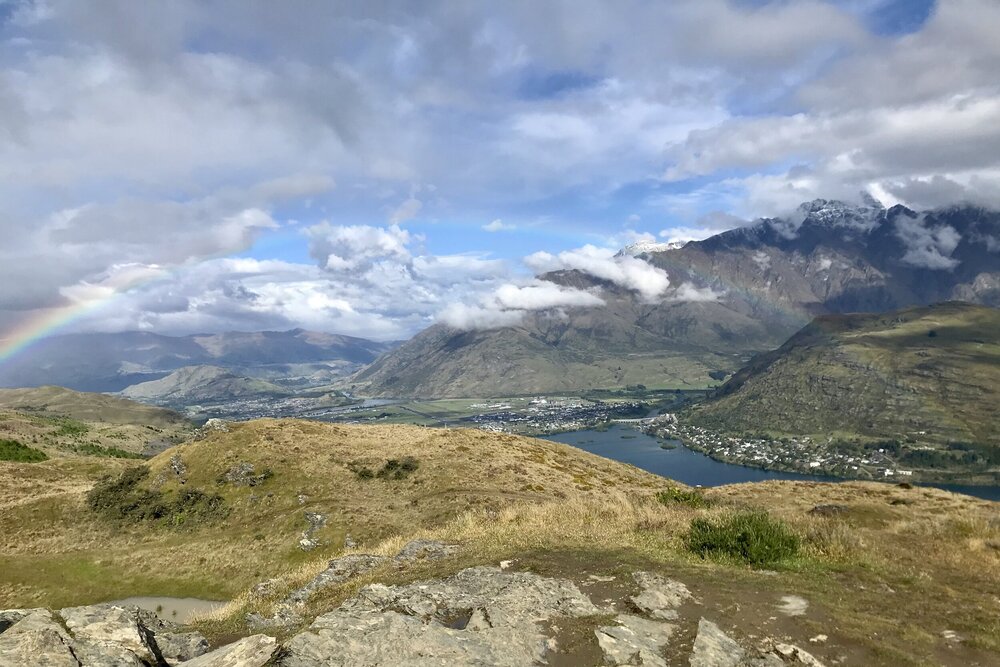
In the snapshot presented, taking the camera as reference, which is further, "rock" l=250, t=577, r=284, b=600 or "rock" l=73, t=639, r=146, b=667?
"rock" l=250, t=577, r=284, b=600

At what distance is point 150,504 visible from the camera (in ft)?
170

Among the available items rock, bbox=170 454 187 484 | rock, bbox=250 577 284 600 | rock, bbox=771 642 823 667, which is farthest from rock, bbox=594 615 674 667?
rock, bbox=170 454 187 484

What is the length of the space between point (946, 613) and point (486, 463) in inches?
1854

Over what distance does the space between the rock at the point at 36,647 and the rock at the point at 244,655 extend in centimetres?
Result: 242

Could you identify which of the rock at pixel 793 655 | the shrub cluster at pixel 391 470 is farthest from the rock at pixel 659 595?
the shrub cluster at pixel 391 470

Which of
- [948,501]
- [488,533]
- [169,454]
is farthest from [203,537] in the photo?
[948,501]

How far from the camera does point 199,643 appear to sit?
1516cm

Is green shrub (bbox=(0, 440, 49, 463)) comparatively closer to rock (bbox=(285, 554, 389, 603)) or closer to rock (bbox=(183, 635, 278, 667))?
rock (bbox=(285, 554, 389, 603))

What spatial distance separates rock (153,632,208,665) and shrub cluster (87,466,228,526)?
3940 centimetres

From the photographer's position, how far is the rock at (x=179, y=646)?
14.2 m

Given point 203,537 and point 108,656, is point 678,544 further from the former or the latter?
point 203,537

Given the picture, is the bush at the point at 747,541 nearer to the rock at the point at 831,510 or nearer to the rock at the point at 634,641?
the rock at the point at 634,641

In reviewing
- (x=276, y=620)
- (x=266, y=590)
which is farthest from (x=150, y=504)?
(x=276, y=620)

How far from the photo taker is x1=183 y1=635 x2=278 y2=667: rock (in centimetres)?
1159
